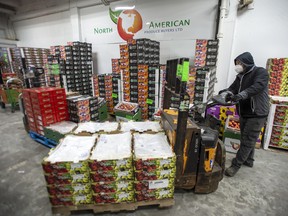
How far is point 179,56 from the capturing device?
5785mm

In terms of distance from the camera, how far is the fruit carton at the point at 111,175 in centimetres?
189

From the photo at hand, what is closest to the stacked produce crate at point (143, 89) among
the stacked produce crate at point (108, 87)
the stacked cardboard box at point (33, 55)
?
the stacked produce crate at point (108, 87)

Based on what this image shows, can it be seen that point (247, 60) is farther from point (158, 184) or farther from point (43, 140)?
point (43, 140)

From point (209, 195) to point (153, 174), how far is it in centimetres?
106

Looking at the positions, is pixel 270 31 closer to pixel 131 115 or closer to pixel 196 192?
pixel 131 115

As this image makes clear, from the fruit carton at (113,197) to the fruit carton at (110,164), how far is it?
37cm

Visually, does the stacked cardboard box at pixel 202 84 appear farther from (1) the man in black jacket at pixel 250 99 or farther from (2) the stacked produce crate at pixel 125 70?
(2) the stacked produce crate at pixel 125 70

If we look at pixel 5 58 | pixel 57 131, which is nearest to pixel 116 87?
pixel 57 131

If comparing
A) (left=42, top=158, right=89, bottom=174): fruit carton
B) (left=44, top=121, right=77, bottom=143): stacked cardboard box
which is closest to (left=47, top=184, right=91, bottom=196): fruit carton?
(left=42, top=158, right=89, bottom=174): fruit carton

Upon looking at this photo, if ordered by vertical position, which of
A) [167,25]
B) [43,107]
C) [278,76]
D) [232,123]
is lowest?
[232,123]

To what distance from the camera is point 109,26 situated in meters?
6.91

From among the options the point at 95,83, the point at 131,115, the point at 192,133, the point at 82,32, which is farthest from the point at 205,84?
the point at 82,32

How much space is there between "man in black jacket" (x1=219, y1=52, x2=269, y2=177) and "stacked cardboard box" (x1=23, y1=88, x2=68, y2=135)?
138 inches

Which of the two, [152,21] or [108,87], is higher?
[152,21]
